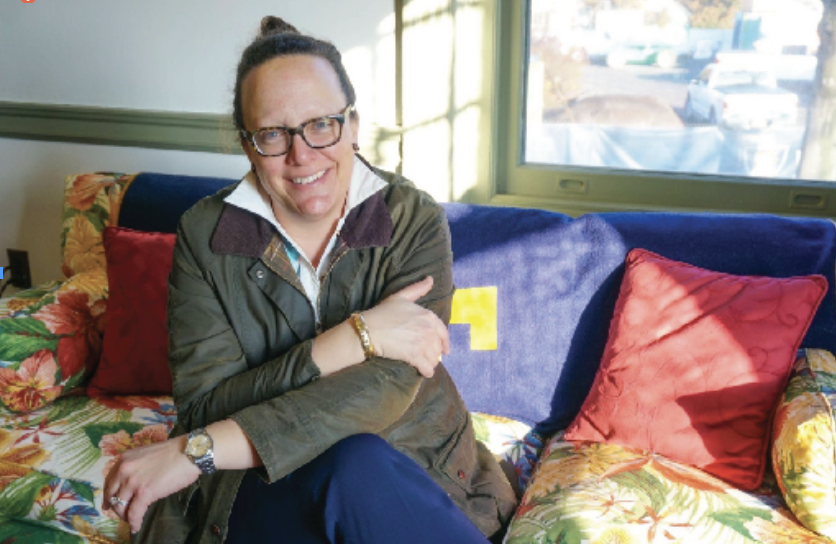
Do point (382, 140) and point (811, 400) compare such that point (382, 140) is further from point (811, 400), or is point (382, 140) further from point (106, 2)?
point (811, 400)

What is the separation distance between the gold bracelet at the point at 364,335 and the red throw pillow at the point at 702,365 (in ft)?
1.90

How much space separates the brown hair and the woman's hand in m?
0.38

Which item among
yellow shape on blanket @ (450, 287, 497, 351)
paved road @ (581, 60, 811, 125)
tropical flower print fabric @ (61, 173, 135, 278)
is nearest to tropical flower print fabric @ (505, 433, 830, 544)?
yellow shape on blanket @ (450, 287, 497, 351)

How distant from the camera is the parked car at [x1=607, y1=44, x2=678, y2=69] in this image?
6.94 ft

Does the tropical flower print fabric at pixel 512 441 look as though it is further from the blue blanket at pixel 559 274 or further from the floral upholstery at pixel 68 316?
the floral upholstery at pixel 68 316

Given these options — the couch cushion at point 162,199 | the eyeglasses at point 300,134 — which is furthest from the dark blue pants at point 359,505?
the couch cushion at point 162,199

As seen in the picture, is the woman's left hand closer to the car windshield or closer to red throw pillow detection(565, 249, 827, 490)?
red throw pillow detection(565, 249, 827, 490)

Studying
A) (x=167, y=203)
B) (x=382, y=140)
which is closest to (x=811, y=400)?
(x=382, y=140)

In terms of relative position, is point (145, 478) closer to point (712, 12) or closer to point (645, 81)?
point (645, 81)

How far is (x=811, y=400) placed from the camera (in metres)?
1.49

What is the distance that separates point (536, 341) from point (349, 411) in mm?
683

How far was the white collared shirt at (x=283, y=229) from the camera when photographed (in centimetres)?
149

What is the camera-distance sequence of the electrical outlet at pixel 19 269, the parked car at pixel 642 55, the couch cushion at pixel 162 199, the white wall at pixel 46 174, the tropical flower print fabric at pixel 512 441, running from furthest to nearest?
1. the electrical outlet at pixel 19 269
2. the white wall at pixel 46 174
3. the couch cushion at pixel 162 199
4. the parked car at pixel 642 55
5. the tropical flower print fabric at pixel 512 441

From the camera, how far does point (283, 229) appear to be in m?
1.50
